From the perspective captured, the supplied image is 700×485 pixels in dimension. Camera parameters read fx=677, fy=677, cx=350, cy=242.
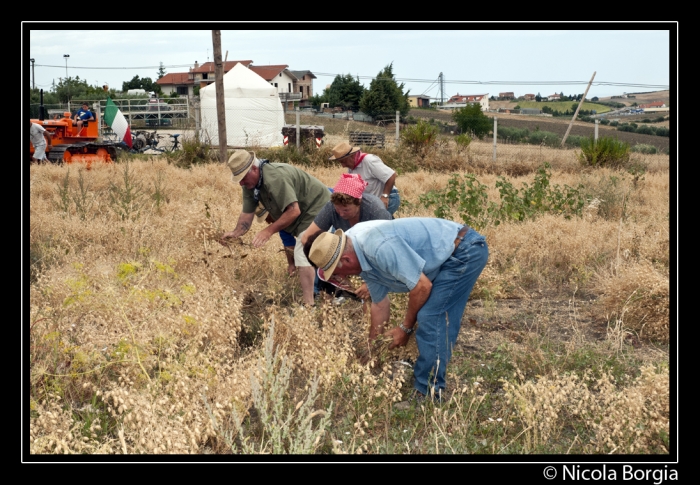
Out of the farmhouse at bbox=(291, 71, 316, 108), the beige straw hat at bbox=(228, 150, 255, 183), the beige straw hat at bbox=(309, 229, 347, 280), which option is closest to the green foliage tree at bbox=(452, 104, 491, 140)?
the beige straw hat at bbox=(228, 150, 255, 183)

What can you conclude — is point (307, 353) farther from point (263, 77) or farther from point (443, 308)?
point (263, 77)

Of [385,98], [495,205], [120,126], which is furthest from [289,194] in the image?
[385,98]

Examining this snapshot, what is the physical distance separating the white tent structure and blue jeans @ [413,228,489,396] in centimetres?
2027

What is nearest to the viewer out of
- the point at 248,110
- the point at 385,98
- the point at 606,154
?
the point at 606,154

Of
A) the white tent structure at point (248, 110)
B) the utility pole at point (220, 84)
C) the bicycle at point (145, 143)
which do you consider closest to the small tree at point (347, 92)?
the white tent structure at point (248, 110)

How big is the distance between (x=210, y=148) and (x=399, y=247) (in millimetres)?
14906

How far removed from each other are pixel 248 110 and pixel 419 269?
21.9m

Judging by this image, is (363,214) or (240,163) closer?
(363,214)

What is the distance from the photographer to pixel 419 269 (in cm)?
387

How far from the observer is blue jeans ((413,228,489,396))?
13.7ft

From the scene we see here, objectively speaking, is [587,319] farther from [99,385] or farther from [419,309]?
[99,385]

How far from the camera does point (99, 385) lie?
13.8 ft

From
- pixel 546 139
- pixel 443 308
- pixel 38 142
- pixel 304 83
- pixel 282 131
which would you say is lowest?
pixel 443 308

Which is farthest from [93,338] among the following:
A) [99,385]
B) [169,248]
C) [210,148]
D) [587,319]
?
[210,148]
